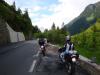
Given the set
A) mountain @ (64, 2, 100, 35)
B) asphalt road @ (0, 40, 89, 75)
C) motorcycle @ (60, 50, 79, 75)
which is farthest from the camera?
mountain @ (64, 2, 100, 35)

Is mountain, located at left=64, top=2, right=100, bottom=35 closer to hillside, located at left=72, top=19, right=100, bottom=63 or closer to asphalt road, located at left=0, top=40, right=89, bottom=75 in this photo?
hillside, located at left=72, top=19, right=100, bottom=63

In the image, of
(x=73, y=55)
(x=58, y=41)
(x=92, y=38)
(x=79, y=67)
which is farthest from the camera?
(x=58, y=41)

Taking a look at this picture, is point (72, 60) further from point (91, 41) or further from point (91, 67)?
point (91, 41)

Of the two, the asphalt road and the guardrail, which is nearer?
the guardrail

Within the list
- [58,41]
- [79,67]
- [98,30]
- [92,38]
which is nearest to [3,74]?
[79,67]

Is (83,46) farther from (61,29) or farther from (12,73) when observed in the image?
(61,29)

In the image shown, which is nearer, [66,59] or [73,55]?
[73,55]

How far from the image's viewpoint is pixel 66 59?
1485 centimetres

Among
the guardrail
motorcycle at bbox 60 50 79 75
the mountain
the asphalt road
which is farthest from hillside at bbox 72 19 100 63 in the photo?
motorcycle at bbox 60 50 79 75

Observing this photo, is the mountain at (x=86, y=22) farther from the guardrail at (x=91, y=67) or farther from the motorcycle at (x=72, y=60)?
the motorcycle at (x=72, y=60)

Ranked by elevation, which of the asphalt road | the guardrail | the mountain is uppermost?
the mountain

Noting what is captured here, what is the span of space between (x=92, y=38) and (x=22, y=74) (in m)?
15.9

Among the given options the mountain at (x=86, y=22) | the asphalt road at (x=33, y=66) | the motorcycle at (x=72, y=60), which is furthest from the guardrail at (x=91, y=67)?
the mountain at (x=86, y=22)

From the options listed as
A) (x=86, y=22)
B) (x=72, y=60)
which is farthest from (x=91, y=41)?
(x=86, y=22)
